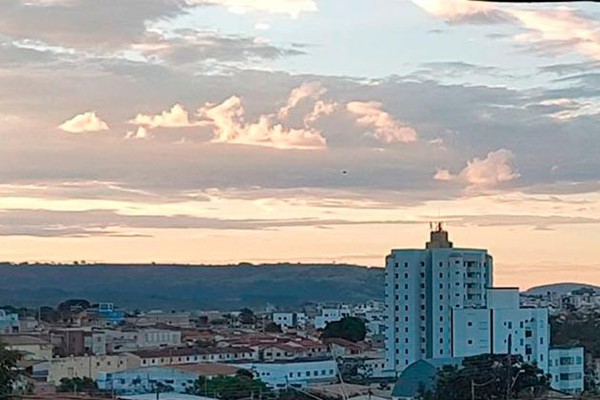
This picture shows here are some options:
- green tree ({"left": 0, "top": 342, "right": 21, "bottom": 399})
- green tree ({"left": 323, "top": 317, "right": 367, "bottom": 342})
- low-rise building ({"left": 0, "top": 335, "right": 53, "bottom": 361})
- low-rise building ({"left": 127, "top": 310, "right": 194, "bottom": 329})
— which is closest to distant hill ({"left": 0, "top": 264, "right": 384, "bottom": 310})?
low-rise building ({"left": 127, "top": 310, "right": 194, "bottom": 329})

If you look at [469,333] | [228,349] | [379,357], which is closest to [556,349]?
[469,333]

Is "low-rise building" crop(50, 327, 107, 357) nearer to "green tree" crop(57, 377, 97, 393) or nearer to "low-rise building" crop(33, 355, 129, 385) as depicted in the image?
"low-rise building" crop(33, 355, 129, 385)

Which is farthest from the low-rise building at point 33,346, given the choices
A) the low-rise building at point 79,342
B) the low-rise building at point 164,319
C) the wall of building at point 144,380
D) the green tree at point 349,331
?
the low-rise building at point 164,319

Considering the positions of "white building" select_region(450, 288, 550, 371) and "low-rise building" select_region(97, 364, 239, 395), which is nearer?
"low-rise building" select_region(97, 364, 239, 395)

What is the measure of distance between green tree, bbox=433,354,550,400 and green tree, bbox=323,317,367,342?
2279cm

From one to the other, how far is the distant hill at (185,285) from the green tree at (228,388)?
120ft

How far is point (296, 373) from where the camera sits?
33.9 m

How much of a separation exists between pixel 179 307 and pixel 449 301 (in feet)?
143

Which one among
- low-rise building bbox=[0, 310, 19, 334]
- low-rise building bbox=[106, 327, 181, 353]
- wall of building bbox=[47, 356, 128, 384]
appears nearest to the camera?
wall of building bbox=[47, 356, 128, 384]

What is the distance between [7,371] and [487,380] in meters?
12.5

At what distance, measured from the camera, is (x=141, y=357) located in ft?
125

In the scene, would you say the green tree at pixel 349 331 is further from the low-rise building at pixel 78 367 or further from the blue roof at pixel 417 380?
the blue roof at pixel 417 380

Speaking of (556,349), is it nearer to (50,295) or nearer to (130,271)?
(130,271)

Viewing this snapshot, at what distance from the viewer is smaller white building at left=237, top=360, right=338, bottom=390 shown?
32.1 meters
